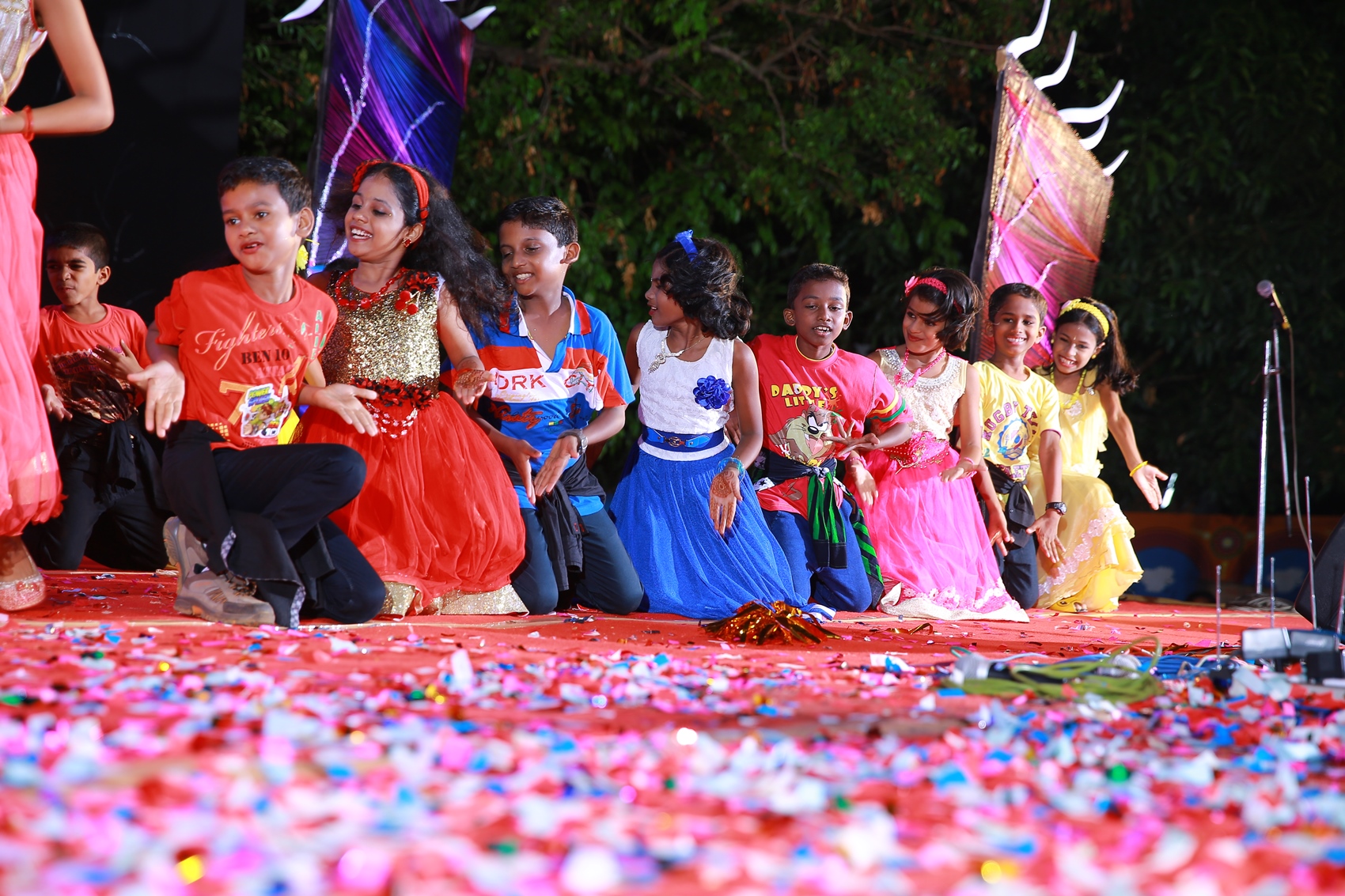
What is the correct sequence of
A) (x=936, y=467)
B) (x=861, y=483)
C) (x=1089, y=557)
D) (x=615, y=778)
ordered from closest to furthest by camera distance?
(x=615, y=778) < (x=861, y=483) < (x=936, y=467) < (x=1089, y=557)

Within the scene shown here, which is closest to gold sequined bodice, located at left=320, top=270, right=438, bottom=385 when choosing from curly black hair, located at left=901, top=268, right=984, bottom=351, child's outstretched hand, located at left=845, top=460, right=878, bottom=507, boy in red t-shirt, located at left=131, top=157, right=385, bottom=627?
boy in red t-shirt, located at left=131, top=157, right=385, bottom=627

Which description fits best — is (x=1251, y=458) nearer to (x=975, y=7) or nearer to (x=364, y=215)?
(x=975, y=7)

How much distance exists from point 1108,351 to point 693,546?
2830mm

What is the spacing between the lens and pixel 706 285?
434cm

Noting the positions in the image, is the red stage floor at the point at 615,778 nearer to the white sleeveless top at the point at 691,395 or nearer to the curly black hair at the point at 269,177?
the curly black hair at the point at 269,177

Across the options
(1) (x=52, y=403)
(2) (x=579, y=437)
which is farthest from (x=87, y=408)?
(2) (x=579, y=437)

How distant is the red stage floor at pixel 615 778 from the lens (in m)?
1.30

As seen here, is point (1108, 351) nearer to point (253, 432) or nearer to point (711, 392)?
point (711, 392)

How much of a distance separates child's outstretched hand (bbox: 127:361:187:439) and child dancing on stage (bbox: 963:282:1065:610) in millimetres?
3423

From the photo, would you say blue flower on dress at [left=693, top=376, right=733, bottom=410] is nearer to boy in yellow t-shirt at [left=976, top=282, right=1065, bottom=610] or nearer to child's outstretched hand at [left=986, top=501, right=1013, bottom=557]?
child's outstretched hand at [left=986, top=501, right=1013, bottom=557]

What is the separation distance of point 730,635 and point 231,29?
335cm

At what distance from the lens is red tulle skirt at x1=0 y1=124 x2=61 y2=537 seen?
3.11 metres

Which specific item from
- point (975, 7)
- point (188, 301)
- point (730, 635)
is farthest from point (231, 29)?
point (975, 7)

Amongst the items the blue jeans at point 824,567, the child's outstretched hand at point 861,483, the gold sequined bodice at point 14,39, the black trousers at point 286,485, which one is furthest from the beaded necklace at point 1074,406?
the gold sequined bodice at point 14,39
